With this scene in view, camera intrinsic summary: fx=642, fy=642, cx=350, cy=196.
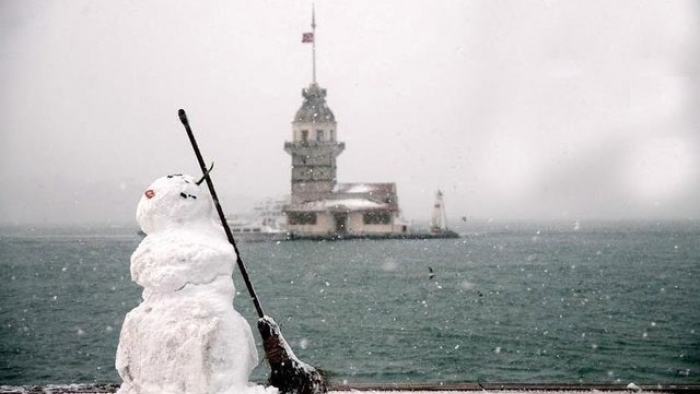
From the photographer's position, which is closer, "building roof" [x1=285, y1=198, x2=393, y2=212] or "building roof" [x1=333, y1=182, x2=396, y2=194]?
"building roof" [x1=285, y1=198, x2=393, y2=212]

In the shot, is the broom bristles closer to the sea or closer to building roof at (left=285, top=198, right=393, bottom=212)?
the sea

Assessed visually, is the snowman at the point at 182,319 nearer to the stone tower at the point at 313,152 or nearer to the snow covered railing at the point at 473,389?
the snow covered railing at the point at 473,389

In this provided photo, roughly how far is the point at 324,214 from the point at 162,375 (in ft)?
209

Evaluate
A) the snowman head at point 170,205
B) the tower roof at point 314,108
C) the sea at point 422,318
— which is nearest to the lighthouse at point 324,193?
the tower roof at point 314,108

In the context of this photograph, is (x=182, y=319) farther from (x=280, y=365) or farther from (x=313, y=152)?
(x=313, y=152)

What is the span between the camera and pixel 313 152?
70500 mm

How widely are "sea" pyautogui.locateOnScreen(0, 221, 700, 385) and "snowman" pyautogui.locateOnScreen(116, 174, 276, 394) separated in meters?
10.1

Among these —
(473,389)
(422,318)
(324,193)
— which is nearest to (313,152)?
(324,193)

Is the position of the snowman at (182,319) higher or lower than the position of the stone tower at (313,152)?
lower

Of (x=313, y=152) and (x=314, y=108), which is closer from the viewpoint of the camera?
(x=313, y=152)

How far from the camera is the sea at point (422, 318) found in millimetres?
18391

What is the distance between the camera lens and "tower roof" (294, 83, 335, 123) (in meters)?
71.8

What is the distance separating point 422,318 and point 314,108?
48.9 m

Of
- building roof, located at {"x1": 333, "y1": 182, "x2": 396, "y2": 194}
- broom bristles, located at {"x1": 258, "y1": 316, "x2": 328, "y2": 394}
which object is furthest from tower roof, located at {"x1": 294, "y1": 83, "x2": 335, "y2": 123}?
broom bristles, located at {"x1": 258, "y1": 316, "x2": 328, "y2": 394}
